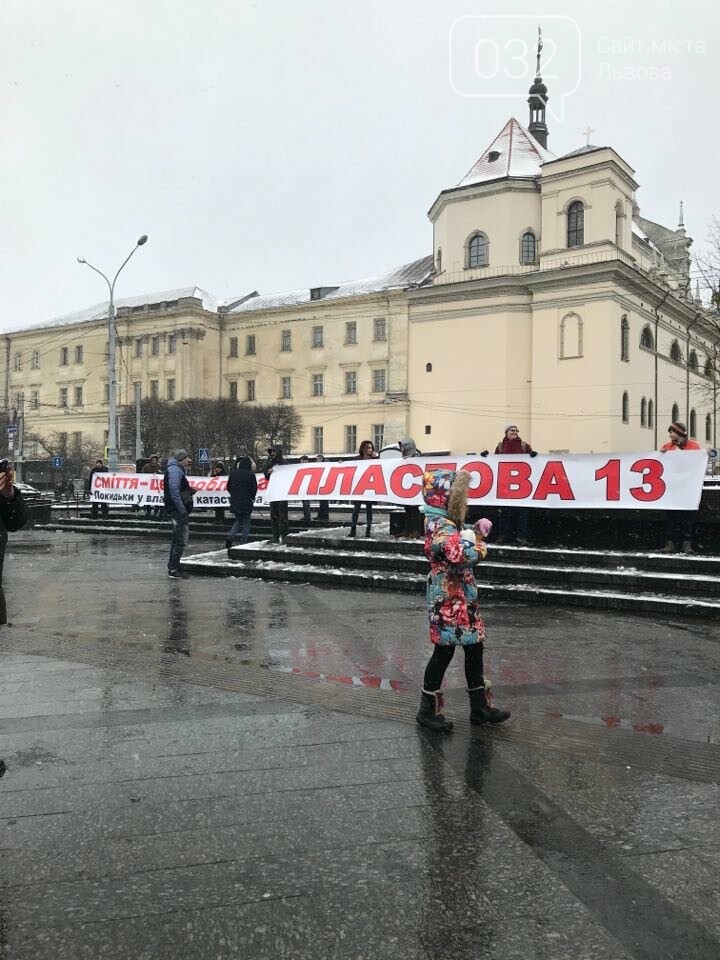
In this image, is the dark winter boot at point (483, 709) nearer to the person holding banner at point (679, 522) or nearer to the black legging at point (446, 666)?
the black legging at point (446, 666)

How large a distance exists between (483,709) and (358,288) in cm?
7114

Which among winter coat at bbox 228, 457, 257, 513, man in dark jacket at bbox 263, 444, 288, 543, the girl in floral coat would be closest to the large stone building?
man in dark jacket at bbox 263, 444, 288, 543

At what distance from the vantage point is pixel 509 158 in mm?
59000

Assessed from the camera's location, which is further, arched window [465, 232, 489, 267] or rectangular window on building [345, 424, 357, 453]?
rectangular window on building [345, 424, 357, 453]

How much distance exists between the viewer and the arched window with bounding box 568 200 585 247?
53281 millimetres

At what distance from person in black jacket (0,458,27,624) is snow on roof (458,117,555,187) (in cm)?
5759

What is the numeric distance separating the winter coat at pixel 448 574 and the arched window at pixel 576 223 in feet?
174

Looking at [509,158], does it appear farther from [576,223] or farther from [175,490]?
[175,490]

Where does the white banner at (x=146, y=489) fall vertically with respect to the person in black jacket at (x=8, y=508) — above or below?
below

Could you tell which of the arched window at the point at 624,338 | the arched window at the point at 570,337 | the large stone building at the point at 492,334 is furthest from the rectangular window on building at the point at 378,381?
the arched window at the point at 624,338

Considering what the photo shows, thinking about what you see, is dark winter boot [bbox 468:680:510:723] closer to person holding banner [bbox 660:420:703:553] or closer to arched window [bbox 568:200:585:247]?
person holding banner [bbox 660:420:703:553]

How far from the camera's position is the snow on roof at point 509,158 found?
57.9m

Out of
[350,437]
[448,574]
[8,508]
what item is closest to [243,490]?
[8,508]

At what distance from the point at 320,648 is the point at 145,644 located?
1.77 meters
